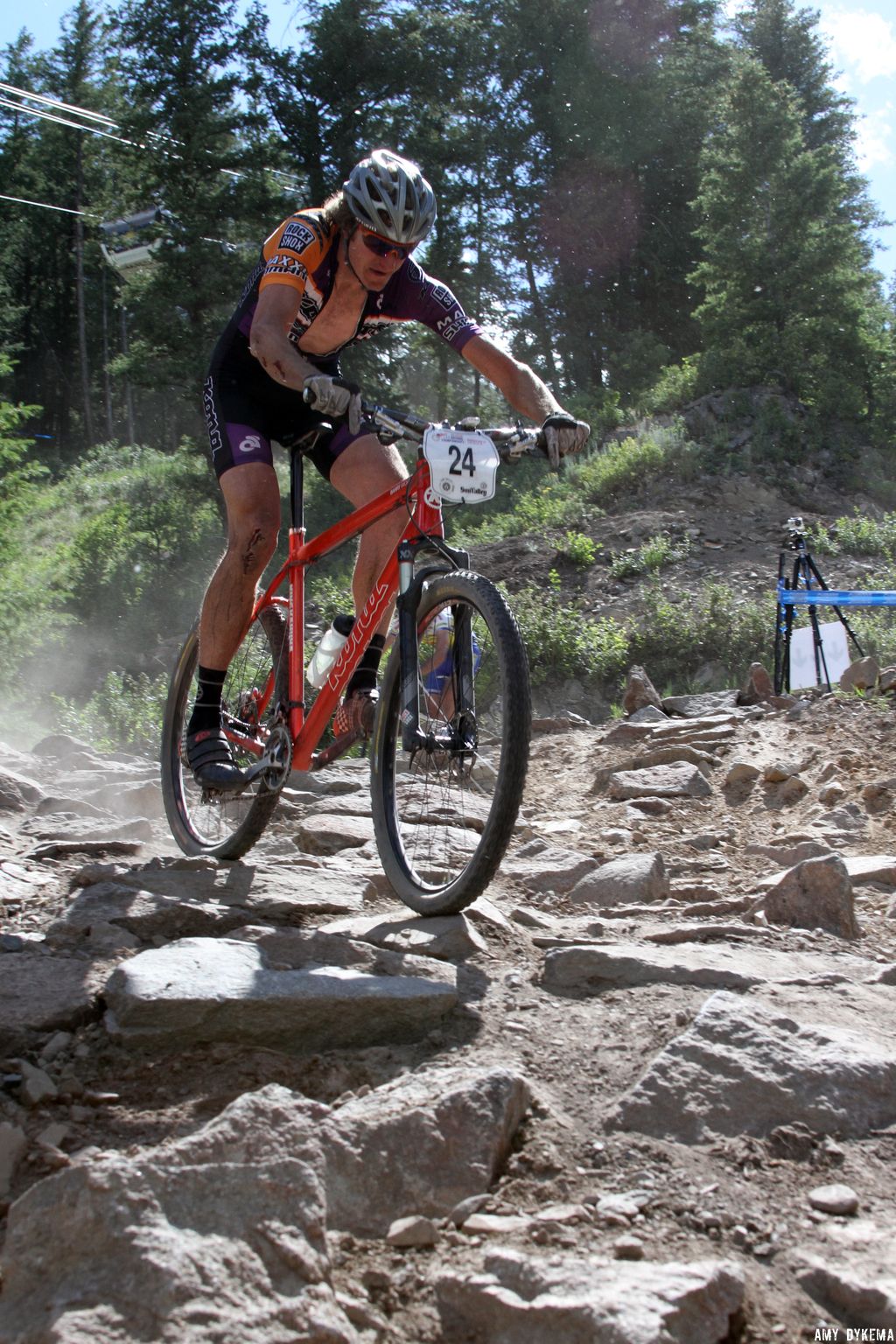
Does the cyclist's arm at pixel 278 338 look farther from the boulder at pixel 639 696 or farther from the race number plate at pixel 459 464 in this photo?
the boulder at pixel 639 696

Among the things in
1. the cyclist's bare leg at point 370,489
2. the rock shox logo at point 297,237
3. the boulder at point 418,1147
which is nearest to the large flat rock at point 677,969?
the boulder at point 418,1147

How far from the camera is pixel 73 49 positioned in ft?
153

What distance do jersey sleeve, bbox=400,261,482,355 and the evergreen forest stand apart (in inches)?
290

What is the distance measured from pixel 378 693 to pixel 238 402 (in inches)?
50.3

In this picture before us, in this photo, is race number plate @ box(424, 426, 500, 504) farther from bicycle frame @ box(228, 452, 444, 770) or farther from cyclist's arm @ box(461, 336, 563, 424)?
cyclist's arm @ box(461, 336, 563, 424)

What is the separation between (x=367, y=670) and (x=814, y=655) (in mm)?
6270

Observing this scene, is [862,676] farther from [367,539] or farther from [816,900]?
[367,539]

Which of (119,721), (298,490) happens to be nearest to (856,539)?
(119,721)

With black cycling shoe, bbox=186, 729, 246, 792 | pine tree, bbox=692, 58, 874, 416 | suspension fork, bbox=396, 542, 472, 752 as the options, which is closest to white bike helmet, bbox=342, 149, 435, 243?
suspension fork, bbox=396, 542, 472, 752

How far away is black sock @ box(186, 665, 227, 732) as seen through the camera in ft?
14.0

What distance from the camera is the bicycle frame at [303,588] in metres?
3.58

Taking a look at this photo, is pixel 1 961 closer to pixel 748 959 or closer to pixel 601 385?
pixel 748 959

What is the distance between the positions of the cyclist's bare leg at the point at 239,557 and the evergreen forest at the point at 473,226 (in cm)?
719

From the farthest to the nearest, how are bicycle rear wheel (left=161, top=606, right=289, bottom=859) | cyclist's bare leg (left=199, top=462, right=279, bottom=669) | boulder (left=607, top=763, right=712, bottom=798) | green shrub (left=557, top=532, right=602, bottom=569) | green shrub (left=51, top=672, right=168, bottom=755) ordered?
green shrub (left=557, top=532, right=602, bottom=569) < green shrub (left=51, top=672, right=168, bottom=755) < boulder (left=607, top=763, right=712, bottom=798) < bicycle rear wheel (left=161, top=606, right=289, bottom=859) < cyclist's bare leg (left=199, top=462, right=279, bottom=669)
